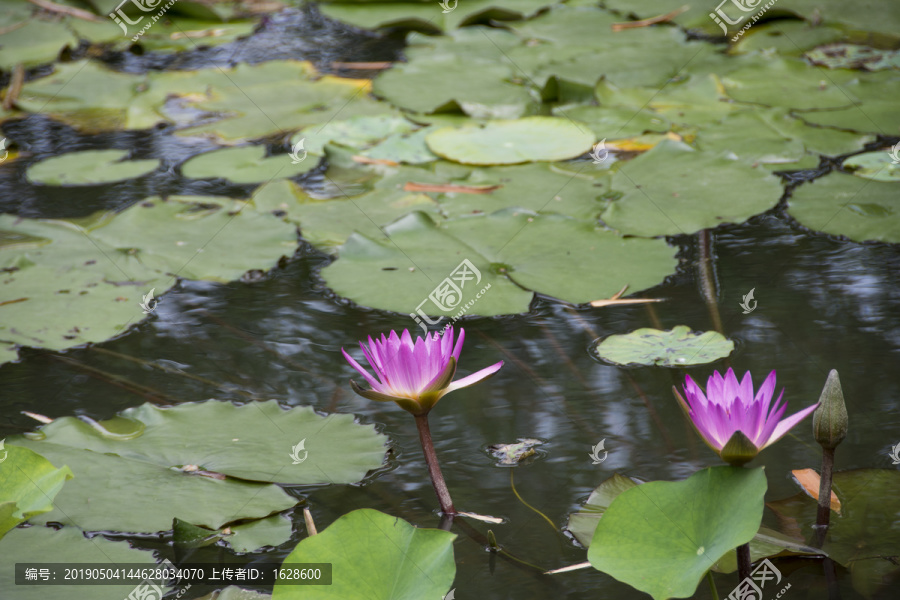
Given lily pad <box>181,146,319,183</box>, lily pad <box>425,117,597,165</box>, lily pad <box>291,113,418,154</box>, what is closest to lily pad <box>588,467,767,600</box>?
lily pad <box>425,117,597,165</box>

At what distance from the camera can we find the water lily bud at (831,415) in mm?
1105

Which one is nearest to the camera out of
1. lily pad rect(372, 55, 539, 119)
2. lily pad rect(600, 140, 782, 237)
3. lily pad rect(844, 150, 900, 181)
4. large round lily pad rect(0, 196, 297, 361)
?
large round lily pad rect(0, 196, 297, 361)

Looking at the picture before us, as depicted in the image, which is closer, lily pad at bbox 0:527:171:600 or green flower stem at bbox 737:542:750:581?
green flower stem at bbox 737:542:750:581

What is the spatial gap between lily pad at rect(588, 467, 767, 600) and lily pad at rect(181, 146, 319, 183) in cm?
218

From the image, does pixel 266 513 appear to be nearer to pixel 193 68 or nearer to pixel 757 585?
pixel 757 585

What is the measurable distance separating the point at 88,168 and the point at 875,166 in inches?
118

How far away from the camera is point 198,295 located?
2.23 m

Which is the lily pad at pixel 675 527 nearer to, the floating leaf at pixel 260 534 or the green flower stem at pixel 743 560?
the green flower stem at pixel 743 560

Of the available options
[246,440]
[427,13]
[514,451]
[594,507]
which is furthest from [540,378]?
[427,13]

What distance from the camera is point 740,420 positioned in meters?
1.03

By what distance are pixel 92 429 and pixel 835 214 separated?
7.23 feet

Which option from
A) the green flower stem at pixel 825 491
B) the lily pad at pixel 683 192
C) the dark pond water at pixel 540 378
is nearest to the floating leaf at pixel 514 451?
the dark pond water at pixel 540 378

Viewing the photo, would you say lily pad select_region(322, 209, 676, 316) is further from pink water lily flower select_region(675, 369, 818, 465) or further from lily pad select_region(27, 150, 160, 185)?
lily pad select_region(27, 150, 160, 185)

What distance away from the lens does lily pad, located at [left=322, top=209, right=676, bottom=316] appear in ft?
6.79
